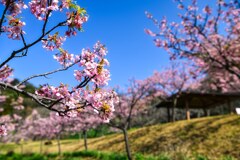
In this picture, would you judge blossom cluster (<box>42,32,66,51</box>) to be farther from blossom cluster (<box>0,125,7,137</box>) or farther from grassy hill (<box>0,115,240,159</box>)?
grassy hill (<box>0,115,240,159</box>)

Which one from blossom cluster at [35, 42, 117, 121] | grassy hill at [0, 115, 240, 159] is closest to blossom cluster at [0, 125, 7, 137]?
blossom cluster at [35, 42, 117, 121]

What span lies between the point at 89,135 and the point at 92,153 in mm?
26116

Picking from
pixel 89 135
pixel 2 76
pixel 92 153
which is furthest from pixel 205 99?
pixel 2 76

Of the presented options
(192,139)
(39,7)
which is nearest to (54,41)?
(39,7)

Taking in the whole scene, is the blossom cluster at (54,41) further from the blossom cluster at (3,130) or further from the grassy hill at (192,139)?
the grassy hill at (192,139)

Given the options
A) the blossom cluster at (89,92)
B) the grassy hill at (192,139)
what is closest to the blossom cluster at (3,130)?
the blossom cluster at (89,92)

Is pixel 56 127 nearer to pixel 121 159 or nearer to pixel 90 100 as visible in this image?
pixel 121 159

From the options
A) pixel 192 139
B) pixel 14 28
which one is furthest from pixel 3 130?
pixel 192 139

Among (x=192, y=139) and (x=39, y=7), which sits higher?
(x=39, y=7)

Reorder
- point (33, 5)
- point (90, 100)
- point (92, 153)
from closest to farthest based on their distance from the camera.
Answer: point (90, 100), point (33, 5), point (92, 153)

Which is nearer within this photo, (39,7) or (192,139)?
(39,7)

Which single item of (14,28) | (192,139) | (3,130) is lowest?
(192,139)

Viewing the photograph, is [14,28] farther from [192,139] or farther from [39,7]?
[192,139]

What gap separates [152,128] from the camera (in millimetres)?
24984
